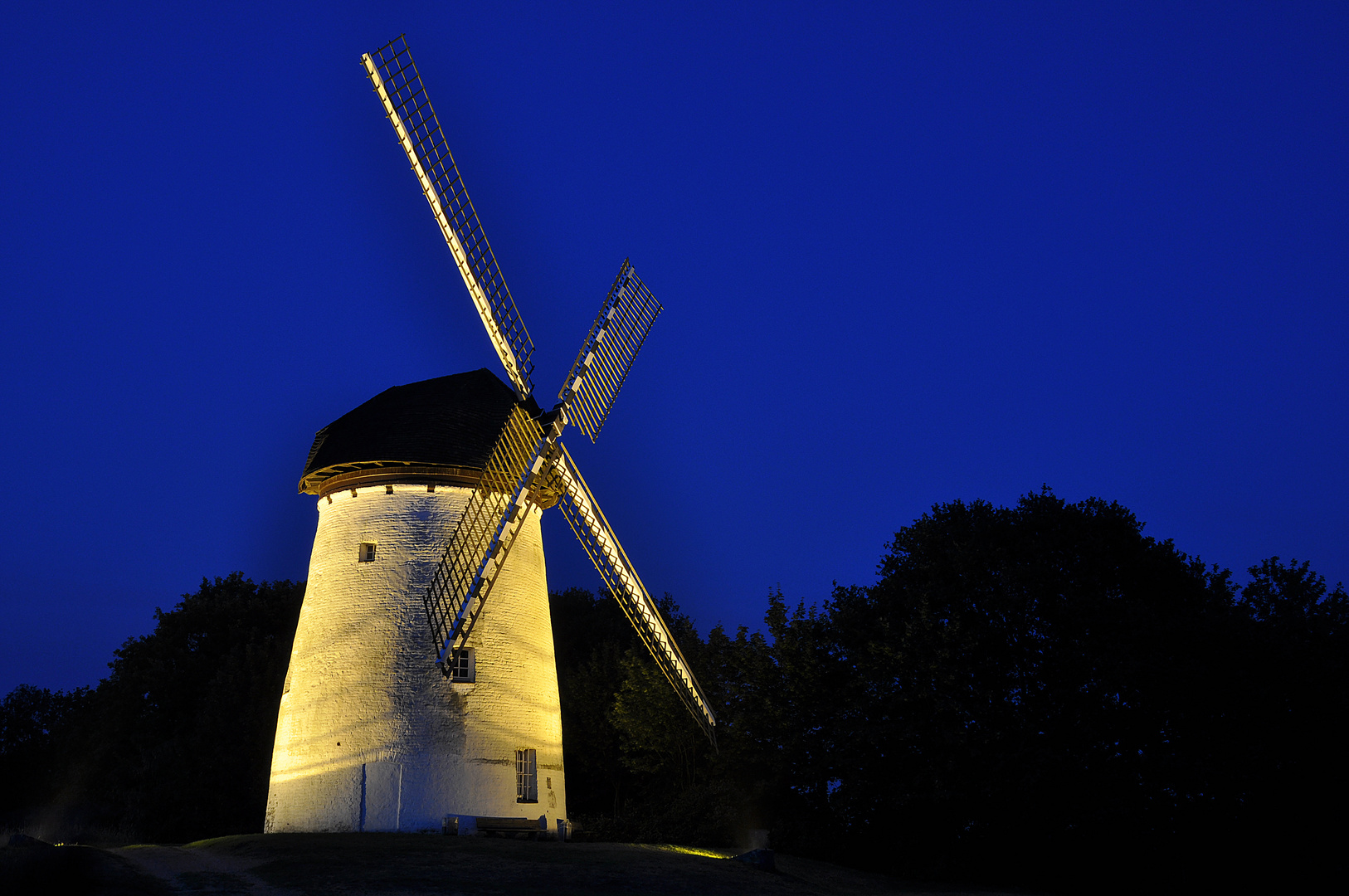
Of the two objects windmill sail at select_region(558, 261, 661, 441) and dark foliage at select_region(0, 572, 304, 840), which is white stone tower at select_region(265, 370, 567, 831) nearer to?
windmill sail at select_region(558, 261, 661, 441)

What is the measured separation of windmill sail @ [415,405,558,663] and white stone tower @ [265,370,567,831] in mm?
643

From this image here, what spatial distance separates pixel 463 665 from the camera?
20625 millimetres

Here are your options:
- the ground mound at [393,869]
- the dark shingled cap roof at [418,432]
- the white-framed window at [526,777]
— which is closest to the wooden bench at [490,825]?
the white-framed window at [526,777]

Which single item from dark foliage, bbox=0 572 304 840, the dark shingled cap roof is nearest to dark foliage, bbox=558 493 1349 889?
the dark shingled cap roof

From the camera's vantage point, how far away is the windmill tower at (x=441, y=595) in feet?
64.8

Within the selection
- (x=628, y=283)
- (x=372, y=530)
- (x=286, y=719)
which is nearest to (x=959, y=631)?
(x=628, y=283)

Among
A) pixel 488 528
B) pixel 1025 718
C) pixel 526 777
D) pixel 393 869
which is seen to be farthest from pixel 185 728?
pixel 1025 718

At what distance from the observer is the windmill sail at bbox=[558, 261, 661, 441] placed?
22.0 meters

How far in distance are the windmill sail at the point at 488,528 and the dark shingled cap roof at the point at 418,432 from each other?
71 centimetres

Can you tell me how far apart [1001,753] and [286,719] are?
15284 millimetres

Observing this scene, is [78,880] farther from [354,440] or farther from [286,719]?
[354,440]

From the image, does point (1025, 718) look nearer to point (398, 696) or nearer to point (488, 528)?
point (488, 528)

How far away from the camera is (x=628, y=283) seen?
76.6ft

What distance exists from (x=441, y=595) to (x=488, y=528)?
1722 mm
